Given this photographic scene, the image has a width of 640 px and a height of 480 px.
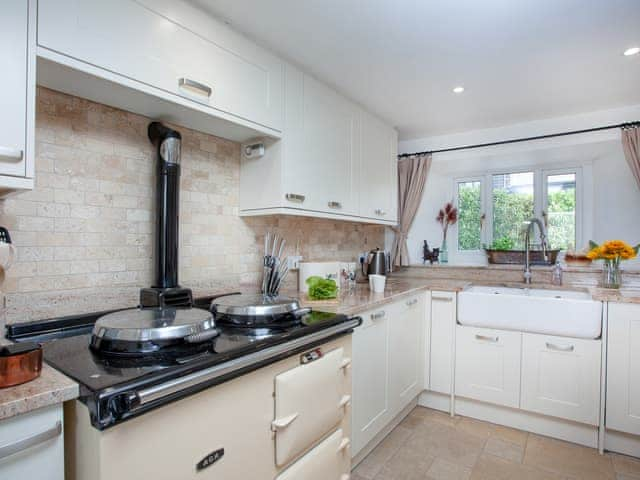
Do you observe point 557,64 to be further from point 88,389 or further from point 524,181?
point 88,389

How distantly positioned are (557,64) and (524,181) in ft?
4.42

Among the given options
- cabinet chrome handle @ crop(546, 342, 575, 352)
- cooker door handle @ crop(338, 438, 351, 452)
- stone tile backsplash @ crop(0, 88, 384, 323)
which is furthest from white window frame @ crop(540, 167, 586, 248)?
stone tile backsplash @ crop(0, 88, 384, 323)

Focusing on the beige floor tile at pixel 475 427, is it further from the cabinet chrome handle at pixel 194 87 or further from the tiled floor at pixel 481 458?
the cabinet chrome handle at pixel 194 87

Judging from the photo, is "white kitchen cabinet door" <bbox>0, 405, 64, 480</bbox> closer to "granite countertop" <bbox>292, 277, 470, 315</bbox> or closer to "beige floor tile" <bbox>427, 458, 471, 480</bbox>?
"granite countertop" <bbox>292, 277, 470, 315</bbox>

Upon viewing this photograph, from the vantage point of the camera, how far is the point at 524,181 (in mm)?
3262

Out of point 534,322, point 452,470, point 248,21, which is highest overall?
point 248,21

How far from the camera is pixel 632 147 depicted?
8.50 ft

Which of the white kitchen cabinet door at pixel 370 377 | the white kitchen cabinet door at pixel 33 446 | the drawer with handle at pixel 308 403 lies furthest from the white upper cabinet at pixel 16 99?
the white kitchen cabinet door at pixel 370 377

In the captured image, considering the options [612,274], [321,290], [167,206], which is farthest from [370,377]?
[612,274]

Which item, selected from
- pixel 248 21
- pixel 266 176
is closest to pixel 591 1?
pixel 248 21

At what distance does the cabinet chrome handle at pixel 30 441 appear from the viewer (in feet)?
2.44

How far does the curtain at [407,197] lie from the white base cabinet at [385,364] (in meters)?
0.80

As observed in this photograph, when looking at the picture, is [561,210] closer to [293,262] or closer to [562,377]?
[562,377]

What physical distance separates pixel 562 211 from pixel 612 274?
31.3 inches
